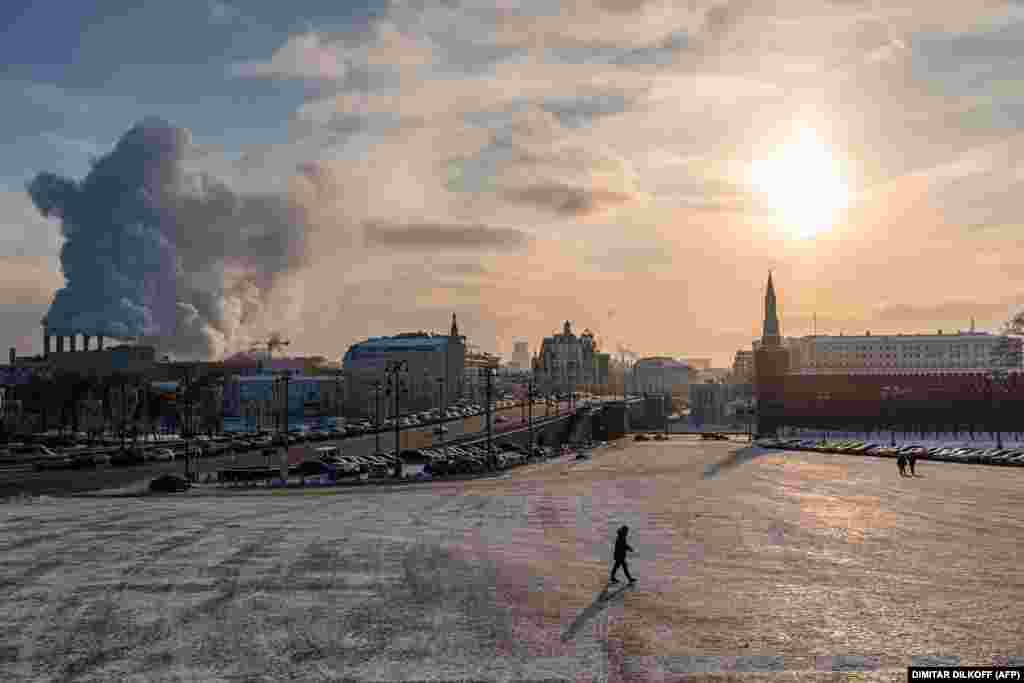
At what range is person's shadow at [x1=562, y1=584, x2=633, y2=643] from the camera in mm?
29547

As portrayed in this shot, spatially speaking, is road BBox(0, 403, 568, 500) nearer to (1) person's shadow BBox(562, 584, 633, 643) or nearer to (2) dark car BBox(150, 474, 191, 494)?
A: (2) dark car BBox(150, 474, 191, 494)

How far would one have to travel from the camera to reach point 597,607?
32625mm

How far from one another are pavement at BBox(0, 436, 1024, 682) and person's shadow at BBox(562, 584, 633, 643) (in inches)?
4.5

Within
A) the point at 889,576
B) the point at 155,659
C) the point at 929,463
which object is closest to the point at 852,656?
the point at 889,576

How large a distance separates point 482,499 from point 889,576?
103ft

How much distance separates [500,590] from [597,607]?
13.3 ft

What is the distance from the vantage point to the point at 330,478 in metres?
82.2

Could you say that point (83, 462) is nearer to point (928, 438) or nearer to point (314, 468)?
point (314, 468)

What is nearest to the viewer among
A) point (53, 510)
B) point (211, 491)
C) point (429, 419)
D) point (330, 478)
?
point (53, 510)

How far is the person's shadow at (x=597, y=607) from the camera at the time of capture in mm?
29547

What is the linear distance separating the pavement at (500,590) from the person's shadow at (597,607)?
115 mm

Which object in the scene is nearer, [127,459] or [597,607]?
[597,607]

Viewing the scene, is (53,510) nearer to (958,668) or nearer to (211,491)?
(211,491)

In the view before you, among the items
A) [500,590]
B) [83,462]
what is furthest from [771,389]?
[500,590]
